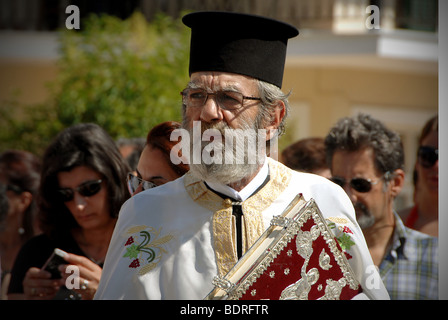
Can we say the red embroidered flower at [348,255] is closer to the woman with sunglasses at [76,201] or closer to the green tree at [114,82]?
the woman with sunglasses at [76,201]

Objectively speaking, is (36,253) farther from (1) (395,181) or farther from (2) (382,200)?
(1) (395,181)

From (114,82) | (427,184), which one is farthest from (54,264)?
(114,82)

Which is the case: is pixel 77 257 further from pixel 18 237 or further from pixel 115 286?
pixel 18 237

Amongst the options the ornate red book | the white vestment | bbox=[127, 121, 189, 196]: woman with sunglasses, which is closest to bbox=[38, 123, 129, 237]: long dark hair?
bbox=[127, 121, 189, 196]: woman with sunglasses

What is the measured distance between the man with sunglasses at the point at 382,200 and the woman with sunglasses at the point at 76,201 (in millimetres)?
1204

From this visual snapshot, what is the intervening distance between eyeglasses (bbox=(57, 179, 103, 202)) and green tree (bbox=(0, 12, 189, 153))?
9.26 feet

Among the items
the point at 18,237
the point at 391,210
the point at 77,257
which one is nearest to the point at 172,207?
the point at 77,257

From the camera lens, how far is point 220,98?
2.74 metres

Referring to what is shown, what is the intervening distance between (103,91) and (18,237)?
2480mm

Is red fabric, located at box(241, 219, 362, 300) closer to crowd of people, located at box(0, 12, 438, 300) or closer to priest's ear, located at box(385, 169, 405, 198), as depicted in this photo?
crowd of people, located at box(0, 12, 438, 300)

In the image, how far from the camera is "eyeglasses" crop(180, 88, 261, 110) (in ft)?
8.99

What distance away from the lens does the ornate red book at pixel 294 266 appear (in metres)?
2.49

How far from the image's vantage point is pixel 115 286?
263 centimetres

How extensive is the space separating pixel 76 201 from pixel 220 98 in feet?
4.82
